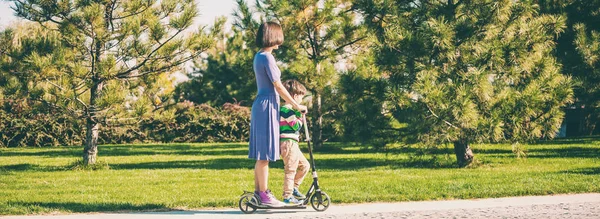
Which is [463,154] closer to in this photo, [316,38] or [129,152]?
[316,38]

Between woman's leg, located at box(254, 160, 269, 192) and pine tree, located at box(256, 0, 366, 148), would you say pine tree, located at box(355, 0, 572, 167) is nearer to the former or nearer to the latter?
woman's leg, located at box(254, 160, 269, 192)

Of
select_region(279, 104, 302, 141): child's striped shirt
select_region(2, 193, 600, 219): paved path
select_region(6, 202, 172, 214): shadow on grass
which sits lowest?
select_region(2, 193, 600, 219): paved path

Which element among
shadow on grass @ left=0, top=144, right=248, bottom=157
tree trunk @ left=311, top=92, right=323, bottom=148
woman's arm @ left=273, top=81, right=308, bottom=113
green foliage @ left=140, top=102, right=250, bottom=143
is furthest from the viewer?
green foliage @ left=140, top=102, right=250, bottom=143

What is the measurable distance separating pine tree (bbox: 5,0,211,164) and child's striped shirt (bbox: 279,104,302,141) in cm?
551

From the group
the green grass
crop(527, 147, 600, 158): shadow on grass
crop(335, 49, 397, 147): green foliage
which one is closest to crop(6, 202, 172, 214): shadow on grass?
the green grass

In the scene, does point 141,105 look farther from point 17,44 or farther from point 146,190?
point 146,190

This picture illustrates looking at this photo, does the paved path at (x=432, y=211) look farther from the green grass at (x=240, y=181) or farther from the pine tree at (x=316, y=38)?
the pine tree at (x=316, y=38)

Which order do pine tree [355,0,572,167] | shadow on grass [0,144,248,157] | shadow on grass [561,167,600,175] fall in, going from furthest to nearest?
shadow on grass [0,144,248,157]
pine tree [355,0,572,167]
shadow on grass [561,167,600,175]

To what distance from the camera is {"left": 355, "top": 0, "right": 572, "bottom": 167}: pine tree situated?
35.3 ft

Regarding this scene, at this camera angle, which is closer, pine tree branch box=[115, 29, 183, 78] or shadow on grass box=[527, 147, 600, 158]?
pine tree branch box=[115, 29, 183, 78]

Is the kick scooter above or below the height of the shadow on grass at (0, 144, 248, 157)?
below

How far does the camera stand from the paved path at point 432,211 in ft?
20.7

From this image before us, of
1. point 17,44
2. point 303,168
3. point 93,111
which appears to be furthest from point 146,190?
point 17,44

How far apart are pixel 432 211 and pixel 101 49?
300 inches
